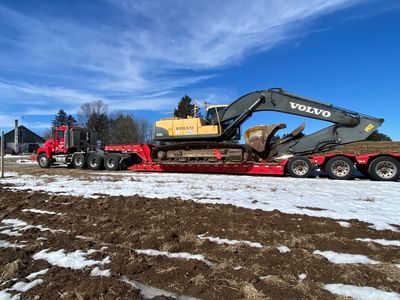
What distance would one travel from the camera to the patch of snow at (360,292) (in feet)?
9.84

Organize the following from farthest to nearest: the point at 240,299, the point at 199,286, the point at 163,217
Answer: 1. the point at 163,217
2. the point at 199,286
3. the point at 240,299

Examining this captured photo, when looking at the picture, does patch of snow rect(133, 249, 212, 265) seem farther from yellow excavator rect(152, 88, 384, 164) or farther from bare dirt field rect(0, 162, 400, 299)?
yellow excavator rect(152, 88, 384, 164)

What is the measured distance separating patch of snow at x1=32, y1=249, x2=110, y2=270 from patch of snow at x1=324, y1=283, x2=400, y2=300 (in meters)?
2.64

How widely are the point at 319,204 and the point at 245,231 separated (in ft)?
9.83

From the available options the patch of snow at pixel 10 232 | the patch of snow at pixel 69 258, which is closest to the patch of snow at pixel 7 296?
the patch of snow at pixel 69 258

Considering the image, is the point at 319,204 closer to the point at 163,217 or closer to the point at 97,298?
the point at 163,217

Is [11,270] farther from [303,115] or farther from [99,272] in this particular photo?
[303,115]

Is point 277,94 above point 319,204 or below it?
above

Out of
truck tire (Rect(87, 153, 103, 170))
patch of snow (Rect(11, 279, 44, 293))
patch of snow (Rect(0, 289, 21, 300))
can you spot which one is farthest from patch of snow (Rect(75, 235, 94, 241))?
truck tire (Rect(87, 153, 103, 170))

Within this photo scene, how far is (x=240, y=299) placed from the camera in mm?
3008

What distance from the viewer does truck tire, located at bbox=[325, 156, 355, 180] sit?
1340cm

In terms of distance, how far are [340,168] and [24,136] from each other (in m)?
93.7

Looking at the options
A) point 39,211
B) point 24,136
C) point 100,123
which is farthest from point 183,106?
point 24,136

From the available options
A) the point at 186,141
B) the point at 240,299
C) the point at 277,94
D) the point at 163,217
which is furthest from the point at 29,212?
the point at 277,94
